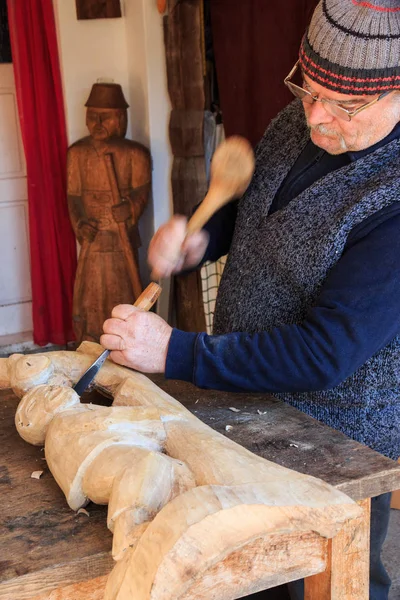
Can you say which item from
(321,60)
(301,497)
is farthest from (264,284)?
(301,497)

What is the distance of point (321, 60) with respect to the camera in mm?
1553

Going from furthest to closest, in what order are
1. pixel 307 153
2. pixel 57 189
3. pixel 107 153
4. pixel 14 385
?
pixel 57 189 → pixel 107 153 → pixel 307 153 → pixel 14 385

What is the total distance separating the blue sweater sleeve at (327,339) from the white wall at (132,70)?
2.53 m

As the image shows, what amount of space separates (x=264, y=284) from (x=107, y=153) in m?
2.27

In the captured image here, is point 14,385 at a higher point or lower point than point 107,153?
lower

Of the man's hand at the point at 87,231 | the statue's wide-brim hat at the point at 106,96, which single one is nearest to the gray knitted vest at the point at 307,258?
the statue's wide-brim hat at the point at 106,96

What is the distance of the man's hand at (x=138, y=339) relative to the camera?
5.38 ft

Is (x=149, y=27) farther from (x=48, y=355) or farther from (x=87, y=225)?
(x=48, y=355)

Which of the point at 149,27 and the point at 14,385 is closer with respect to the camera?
the point at 14,385

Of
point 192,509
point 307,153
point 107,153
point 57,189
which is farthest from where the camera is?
point 57,189

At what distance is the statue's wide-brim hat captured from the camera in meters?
3.76

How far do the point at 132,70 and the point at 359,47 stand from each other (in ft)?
9.13

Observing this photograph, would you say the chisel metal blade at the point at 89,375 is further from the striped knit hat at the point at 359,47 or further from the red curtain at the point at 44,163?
the red curtain at the point at 44,163

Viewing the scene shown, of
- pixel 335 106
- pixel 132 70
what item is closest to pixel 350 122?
pixel 335 106
